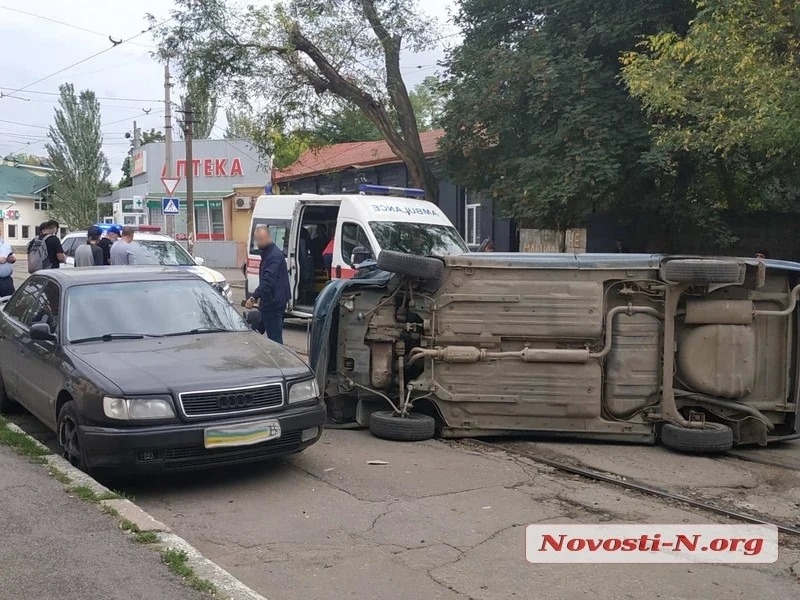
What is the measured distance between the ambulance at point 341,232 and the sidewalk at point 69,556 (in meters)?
7.06

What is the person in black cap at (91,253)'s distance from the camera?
1249cm

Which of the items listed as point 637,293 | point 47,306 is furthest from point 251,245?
point 637,293

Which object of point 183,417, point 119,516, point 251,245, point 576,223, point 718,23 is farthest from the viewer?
point 576,223

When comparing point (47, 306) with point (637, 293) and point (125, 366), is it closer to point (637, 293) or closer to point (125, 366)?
point (125, 366)

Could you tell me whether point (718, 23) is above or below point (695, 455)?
above

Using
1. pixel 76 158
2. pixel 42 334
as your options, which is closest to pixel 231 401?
pixel 42 334

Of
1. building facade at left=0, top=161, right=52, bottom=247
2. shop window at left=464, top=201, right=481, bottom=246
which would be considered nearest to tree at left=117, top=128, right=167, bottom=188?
building facade at left=0, top=161, right=52, bottom=247

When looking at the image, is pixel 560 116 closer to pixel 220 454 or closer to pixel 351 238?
pixel 351 238

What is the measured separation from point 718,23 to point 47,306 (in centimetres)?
934

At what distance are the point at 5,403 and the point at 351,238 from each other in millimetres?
6064

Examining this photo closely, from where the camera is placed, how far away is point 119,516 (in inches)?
203

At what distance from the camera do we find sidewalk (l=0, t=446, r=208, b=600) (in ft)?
13.4

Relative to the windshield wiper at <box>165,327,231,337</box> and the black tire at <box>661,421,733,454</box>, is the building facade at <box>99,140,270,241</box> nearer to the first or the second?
the windshield wiper at <box>165,327,231,337</box>

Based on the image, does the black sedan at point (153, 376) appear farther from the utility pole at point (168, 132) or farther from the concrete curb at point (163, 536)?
the utility pole at point (168, 132)
